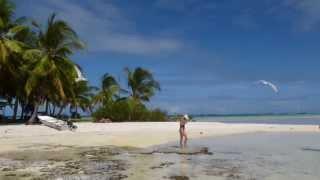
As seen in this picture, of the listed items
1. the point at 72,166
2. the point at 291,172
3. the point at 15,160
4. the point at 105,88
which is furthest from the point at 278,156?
the point at 105,88

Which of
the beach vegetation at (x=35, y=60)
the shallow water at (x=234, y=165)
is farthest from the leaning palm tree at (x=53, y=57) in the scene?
the shallow water at (x=234, y=165)

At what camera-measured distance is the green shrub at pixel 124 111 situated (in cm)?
4766

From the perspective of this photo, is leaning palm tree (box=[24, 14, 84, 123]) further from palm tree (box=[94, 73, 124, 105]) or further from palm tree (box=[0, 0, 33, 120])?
palm tree (box=[94, 73, 124, 105])

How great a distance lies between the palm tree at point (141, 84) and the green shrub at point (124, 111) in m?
1.48

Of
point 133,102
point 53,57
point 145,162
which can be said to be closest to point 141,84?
point 133,102

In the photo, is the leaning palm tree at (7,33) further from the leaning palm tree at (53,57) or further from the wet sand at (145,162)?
the wet sand at (145,162)

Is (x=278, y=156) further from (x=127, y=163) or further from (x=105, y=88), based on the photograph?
(x=105, y=88)

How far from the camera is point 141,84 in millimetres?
50188

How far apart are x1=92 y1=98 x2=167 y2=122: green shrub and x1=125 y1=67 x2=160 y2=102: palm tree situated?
4.87 feet

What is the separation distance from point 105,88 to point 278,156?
40.0m

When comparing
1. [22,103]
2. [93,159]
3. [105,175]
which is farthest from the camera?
[22,103]

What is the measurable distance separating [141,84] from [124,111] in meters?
4.00

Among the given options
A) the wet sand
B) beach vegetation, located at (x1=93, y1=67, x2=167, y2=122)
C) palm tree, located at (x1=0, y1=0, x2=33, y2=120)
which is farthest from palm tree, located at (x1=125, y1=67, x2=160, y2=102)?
the wet sand

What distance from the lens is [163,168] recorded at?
13.0 m
